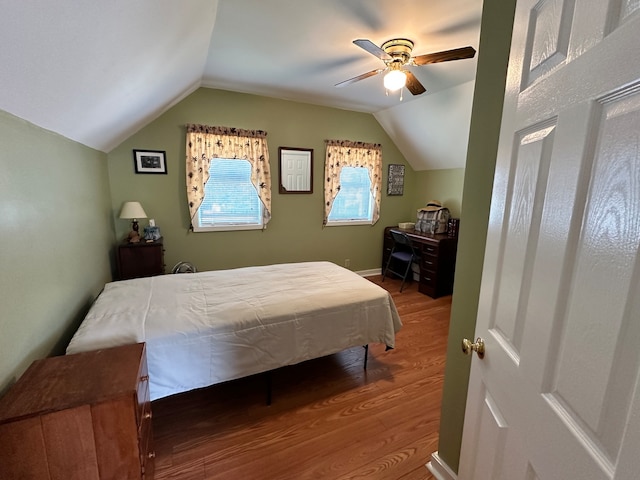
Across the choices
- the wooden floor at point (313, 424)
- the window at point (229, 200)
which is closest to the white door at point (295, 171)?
the window at point (229, 200)

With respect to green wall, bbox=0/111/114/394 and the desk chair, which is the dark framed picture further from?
green wall, bbox=0/111/114/394

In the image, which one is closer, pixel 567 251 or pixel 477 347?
pixel 567 251

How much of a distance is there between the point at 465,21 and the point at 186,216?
→ 3.27 m

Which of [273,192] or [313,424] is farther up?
[273,192]

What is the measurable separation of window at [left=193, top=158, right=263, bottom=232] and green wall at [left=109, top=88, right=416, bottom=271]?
13cm

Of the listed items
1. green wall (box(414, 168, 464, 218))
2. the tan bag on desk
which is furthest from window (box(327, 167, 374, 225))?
green wall (box(414, 168, 464, 218))

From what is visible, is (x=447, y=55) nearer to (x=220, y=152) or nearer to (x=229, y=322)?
(x=229, y=322)

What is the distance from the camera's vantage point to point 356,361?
7.85 feet

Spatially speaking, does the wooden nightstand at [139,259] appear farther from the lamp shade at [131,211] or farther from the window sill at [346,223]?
the window sill at [346,223]

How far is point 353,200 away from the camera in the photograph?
4469 mm

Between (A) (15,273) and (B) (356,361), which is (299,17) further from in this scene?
(B) (356,361)

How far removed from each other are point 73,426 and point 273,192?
3.14m

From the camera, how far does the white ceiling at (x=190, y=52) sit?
1027 millimetres

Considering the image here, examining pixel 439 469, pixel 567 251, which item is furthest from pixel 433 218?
pixel 567 251
